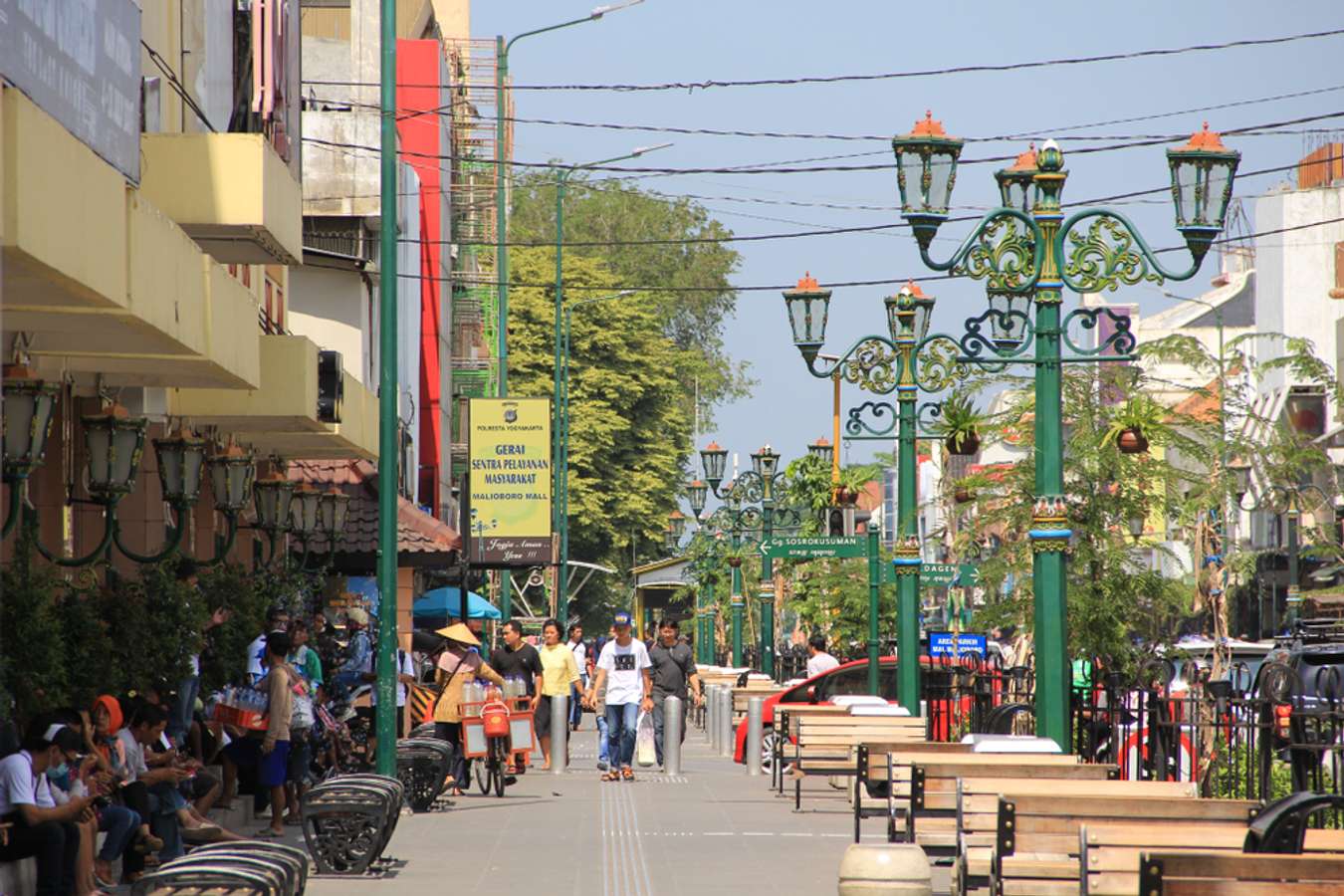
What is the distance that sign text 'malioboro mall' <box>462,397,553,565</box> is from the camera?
127 ft

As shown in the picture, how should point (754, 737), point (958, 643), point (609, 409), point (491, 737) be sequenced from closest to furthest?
point (491, 737) < point (754, 737) < point (958, 643) < point (609, 409)

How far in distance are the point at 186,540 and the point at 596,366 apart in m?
55.1

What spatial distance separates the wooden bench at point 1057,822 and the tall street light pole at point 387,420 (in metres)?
9.12

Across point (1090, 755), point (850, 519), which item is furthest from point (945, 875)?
point (850, 519)

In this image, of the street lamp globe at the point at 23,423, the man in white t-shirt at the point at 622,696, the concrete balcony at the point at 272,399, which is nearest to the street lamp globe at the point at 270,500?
the concrete balcony at the point at 272,399

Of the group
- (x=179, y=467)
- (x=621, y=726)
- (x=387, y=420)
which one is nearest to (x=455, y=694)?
(x=621, y=726)

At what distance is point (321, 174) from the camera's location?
41125mm

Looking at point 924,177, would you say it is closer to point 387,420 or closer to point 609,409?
point 387,420

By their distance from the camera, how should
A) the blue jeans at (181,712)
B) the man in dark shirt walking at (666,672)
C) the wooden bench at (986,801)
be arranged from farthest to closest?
the man in dark shirt walking at (666,672), the blue jeans at (181,712), the wooden bench at (986,801)

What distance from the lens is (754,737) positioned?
2930 centimetres

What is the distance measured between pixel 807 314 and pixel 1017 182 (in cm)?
647

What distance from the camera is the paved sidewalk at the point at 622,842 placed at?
51.2ft

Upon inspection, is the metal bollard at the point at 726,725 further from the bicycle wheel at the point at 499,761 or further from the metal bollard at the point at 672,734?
the bicycle wheel at the point at 499,761

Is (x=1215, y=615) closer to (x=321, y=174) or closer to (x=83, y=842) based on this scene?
(x=83, y=842)
